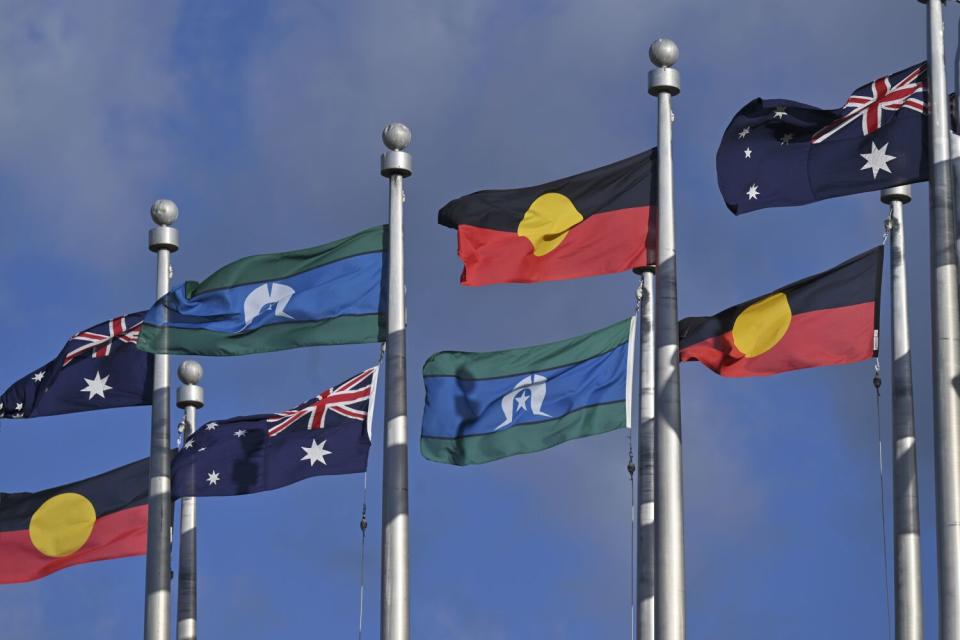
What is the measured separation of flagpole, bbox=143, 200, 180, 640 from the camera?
107 ft

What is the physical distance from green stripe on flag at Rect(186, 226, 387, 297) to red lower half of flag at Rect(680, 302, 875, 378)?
5333 mm

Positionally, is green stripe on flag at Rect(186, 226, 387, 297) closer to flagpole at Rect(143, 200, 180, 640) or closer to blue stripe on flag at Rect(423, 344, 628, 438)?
flagpole at Rect(143, 200, 180, 640)

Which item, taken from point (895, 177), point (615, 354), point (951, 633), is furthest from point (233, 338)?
point (951, 633)

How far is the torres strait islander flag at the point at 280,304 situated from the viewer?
3162 cm

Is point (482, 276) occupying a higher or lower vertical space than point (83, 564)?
higher

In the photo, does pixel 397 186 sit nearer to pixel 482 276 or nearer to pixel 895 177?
pixel 482 276

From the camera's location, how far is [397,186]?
31.2 metres

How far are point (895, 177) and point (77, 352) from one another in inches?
Answer: 537

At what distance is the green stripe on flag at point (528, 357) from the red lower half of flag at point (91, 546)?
21.2ft

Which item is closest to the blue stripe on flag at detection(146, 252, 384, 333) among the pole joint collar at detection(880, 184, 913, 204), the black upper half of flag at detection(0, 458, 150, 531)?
the black upper half of flag at detection(0, 458, 150, 531)

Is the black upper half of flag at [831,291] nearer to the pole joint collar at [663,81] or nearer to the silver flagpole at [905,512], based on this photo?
the silver flagpole at [905,512]

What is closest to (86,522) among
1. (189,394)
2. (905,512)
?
(189,394)

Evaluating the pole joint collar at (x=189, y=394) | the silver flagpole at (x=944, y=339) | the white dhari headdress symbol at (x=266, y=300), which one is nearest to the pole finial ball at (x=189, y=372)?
the pole joint collar at (x=189, y=394)

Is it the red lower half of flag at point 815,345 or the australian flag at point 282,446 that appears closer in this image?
the red lower half of flag at point 815,345
